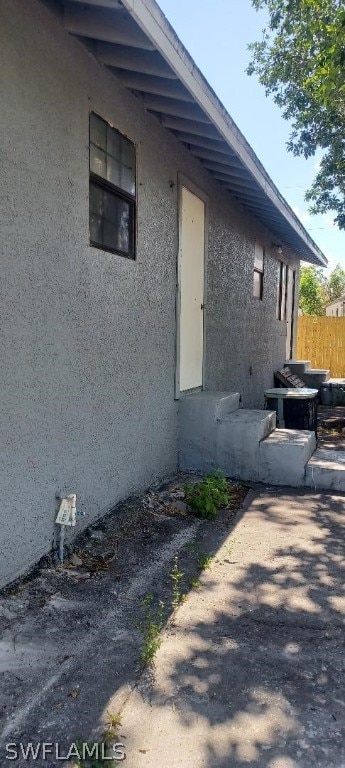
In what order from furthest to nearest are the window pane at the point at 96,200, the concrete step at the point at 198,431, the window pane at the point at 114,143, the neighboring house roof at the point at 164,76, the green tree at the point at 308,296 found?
1. the green tree at the point at 308,296
2. the concrete step at the point at 198,431
3. the window pane at the point at 114,143
4. the window pane at the point at 96,200
5. the neighboring house roof at the point at 164,76

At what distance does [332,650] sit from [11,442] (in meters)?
2.12

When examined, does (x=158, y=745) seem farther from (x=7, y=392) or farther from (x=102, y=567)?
(x=7, y=392)

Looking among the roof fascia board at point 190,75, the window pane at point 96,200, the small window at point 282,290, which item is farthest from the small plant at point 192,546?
the small window at point 282,290

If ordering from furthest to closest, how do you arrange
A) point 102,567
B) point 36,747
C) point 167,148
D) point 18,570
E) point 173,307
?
1. point 173,307
2. point 167,148
3. point 102,567
4. point 18,570
5. point 36,747

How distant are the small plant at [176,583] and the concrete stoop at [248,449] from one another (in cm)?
222

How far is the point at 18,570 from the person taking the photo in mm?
3410

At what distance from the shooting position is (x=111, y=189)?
14.9ft

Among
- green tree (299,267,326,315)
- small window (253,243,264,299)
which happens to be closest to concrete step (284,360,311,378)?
small window (253,243,264,299)

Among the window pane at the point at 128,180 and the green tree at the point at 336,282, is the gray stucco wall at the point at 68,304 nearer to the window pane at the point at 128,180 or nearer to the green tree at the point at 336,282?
the window pane at the point at 128,180

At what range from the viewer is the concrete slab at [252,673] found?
213 centimetres

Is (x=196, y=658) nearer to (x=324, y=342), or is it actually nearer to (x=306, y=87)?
(x=306, y=87)

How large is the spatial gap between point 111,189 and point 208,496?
112 inches

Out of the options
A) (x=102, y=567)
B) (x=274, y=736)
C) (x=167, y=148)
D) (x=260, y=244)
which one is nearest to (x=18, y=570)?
(x=102, y=567)

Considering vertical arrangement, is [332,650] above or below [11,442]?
below
